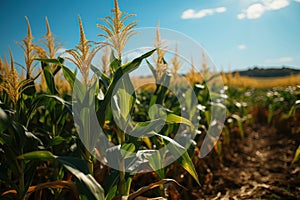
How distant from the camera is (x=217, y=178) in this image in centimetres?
365

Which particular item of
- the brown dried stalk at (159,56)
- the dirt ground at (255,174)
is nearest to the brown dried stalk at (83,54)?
the brown dried stalk at (159,56)

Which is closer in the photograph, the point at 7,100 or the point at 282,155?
the point at 7,100

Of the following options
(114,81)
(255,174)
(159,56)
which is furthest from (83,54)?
(255,174)

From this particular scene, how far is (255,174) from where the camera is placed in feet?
12.6

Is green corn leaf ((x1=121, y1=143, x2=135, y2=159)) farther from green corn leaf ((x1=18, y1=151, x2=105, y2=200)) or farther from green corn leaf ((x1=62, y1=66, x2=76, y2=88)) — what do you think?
green corn leaf ((x1=62, y1=66, x2=76, y2=88))

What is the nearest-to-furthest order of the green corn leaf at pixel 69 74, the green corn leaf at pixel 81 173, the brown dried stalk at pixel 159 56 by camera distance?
the green corn leaf at pixel 81 173 < the green corn leaf at pixel 69 74 < the brown dried stalk at pixel 159 56

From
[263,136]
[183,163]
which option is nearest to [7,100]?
[183,163]

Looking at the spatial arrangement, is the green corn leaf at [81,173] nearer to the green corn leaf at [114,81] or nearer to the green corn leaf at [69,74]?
the green corn leaf at [114,81]

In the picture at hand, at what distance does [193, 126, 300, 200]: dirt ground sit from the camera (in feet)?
9.82

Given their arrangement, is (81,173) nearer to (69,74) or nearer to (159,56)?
(69,74)

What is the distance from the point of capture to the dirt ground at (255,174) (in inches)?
118

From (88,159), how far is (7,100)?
4.07ft

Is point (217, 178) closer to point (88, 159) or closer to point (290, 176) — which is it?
point (290, 176)

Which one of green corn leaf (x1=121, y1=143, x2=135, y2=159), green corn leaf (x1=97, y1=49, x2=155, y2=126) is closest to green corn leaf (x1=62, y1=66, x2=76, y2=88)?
green corn leaf (x1=97, y1=49, x2=155, y2=126)
